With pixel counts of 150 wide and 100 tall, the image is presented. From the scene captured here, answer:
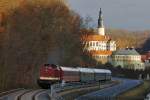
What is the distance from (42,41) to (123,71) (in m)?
88.9

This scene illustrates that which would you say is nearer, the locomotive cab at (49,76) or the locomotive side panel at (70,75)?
the locomotive cab at (49,76)

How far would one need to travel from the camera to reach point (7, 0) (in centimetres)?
6378

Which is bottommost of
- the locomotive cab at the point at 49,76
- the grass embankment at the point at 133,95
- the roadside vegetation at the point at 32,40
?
the grass embankment at the point at 133,95

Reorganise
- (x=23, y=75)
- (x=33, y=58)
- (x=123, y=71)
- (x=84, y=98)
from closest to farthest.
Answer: (x=84, y=98)
(x=23, y=75)
(x=33, y=58)
(x=123, y=71)

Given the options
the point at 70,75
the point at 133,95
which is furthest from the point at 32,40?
the point at 133,95

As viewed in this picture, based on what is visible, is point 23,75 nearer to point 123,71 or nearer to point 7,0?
point 7,0

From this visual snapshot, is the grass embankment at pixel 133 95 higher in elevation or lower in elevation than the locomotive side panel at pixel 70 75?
lower

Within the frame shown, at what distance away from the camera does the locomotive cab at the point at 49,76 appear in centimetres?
5812

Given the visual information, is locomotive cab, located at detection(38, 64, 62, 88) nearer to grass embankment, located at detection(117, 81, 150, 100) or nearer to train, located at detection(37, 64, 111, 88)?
train, located at detection(37, 64, 111, 88)

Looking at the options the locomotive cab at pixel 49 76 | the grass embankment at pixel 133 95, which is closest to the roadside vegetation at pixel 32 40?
the locomotive cab at pixel 49 76

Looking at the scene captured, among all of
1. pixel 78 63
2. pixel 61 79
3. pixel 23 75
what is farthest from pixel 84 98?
pixel 78 63

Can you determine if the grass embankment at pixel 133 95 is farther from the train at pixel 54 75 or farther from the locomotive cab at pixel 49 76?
the locomotive cab at pixel 49 76

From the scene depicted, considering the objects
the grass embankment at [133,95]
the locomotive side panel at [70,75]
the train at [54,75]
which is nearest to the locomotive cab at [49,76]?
the train at [54,75]

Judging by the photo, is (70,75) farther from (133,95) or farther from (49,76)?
(133,95)
